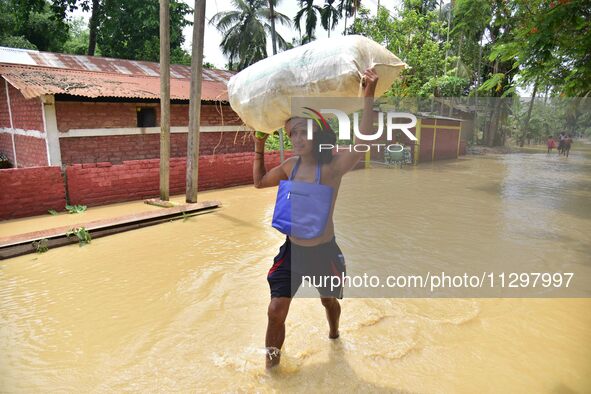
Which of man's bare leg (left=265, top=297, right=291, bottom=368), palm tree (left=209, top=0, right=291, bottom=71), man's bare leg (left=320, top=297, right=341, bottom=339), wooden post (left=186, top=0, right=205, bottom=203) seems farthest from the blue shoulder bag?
palm tree (left=209, top=0, right=291, bottom=71)

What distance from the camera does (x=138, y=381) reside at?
99.8 inches

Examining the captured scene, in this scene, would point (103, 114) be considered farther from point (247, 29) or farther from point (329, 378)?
point (247, 29)

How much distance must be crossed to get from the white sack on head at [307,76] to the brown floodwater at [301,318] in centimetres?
169

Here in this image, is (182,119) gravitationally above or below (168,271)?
above

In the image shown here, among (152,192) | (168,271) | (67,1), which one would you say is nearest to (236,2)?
(67,1)

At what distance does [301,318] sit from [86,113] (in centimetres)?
786

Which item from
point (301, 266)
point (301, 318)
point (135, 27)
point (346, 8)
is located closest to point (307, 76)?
point (301, 266)

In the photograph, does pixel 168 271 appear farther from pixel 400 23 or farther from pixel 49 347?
pixel 400 23

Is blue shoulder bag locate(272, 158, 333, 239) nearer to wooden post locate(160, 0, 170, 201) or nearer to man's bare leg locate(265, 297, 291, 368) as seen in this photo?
man's bare leg locate(265, 297, 291, 368)

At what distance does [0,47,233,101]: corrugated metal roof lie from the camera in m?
8.17

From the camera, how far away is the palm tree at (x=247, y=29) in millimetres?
22094

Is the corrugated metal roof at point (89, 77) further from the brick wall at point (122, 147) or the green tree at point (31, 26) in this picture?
the green tree at point (31, 26)

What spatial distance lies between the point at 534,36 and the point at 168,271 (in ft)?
19.3

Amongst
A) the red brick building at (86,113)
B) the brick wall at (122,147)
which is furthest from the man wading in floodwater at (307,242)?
the brick wall at (122,147)
